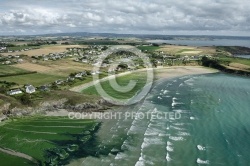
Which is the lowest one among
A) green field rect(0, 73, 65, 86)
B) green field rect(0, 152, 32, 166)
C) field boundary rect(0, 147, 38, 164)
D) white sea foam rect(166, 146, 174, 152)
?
green field rect(0, 152, 32, 166)

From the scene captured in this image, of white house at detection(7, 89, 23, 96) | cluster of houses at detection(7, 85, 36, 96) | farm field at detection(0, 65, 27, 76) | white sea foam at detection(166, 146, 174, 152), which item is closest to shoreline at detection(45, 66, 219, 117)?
cluster of houses at detection(7, 85, 36, 96)

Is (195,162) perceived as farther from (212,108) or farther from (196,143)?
(212,108)

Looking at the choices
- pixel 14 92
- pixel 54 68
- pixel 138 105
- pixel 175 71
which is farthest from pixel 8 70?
pixel 175 71

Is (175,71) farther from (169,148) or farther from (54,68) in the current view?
(169,148)

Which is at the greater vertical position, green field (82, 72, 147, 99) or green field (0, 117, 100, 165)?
green field (82, 72, 147, 99)

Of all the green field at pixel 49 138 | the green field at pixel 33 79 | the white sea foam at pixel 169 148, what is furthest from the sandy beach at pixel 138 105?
the green field at pixel 33 79

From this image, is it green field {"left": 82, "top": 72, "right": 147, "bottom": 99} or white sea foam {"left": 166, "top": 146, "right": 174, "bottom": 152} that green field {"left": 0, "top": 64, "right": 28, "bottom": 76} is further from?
white sea foam {"left": 166, "top": 146, "right": 174, "bottom": 152}

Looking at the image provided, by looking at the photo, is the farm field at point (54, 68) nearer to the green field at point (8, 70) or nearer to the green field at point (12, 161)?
the green field at point (8, 70)
